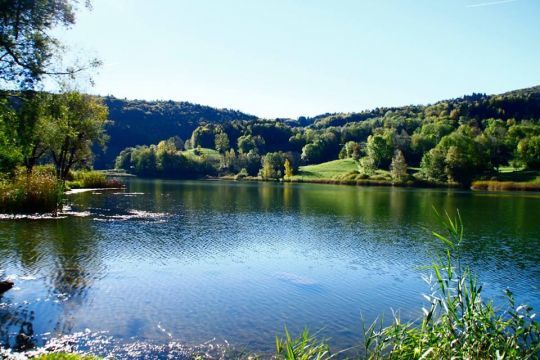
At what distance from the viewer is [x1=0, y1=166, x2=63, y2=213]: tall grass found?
1390 inches

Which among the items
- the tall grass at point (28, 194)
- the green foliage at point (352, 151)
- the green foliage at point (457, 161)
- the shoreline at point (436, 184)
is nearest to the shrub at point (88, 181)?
the tall grass at point (28, 194)

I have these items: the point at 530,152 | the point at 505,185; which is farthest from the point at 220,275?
the point at 530,152

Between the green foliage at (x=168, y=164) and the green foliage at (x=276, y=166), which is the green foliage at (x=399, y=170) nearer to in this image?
the green foliage at (x=276, y=166)

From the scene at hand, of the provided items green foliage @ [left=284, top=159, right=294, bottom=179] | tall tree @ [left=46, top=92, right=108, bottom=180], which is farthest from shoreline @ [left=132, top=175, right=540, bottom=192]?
tall tree @ [left=46, top=92, right=108, bottom=180]

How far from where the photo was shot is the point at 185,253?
84.3 ft

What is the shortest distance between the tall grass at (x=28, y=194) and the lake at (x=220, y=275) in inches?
82.4

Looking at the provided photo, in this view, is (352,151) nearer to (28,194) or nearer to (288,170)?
(288,170)

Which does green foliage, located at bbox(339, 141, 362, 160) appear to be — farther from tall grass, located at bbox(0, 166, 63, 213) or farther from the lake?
tall grass, located at bbox(0, 166, 63, 213)

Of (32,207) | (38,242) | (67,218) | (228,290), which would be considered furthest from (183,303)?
(32,207)

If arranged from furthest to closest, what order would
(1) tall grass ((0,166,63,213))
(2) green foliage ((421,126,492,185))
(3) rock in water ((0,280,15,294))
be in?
(2) green foliage ((421,126,492,185))
(1) tall grass ((0,166,63,213))
(3) rock in water ((0,280,15,294))

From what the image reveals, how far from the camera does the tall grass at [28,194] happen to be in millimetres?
35312

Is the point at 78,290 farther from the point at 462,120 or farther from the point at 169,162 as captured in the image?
the point at 462,120

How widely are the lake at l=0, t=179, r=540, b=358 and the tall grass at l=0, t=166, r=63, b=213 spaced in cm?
209

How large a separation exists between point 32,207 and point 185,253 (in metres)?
18.8
